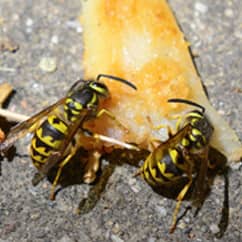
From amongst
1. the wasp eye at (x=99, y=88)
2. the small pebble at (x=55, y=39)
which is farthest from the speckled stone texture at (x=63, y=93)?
the wasp eye at (x=99, y=88)

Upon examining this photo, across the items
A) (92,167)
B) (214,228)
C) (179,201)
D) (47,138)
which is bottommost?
(214,228)

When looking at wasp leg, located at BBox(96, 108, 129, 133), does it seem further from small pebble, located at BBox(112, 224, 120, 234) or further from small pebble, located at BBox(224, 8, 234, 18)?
small pebble, located at BBox(224, 8, 234, 18)

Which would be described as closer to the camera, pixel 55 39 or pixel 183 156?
pixel 183 156

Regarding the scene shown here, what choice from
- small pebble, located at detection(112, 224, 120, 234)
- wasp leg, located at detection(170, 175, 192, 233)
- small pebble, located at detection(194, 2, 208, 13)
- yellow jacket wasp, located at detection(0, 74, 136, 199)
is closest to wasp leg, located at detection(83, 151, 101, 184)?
yellow jacket wasp, located at detection(0, 74, 136, 199)

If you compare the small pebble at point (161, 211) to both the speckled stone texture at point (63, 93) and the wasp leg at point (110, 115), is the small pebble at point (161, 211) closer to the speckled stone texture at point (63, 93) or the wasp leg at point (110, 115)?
the speckled stone texture at point (63, 93)

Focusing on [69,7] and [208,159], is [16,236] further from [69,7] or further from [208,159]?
[69,7]

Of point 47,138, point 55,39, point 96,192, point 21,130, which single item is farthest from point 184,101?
point 55,39

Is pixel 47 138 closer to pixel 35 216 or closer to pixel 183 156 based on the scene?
pixel 35 216

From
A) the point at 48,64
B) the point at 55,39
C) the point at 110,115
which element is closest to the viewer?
the point at 110,115
